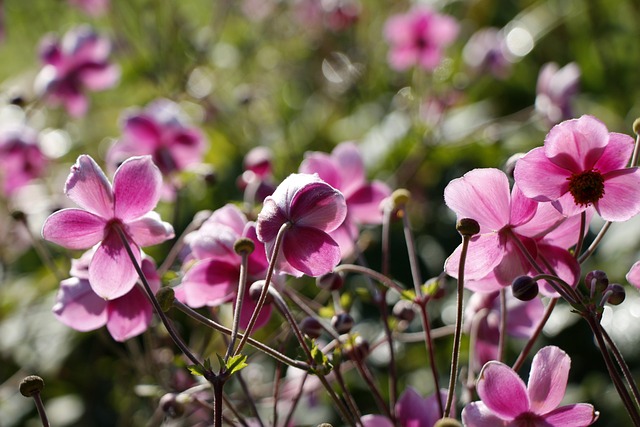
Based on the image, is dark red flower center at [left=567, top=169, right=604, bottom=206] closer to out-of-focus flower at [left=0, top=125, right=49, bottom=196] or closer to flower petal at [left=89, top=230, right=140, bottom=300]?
flower petal at [left=89, top=230, right=140, bottom=300]

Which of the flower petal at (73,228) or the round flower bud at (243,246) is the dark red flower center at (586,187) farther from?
the flower petal at (73,228)

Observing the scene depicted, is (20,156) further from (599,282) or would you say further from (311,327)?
(599,282)

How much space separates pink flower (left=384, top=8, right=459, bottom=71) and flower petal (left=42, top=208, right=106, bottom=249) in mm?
1184

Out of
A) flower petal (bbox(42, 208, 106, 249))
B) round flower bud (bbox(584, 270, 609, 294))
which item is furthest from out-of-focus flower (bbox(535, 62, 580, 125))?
flower petal (bbox(42, 208, 106, 249))

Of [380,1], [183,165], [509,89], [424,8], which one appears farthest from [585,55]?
[183,165]

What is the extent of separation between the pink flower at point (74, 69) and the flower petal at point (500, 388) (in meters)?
1.13

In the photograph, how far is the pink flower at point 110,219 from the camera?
0.68 meters

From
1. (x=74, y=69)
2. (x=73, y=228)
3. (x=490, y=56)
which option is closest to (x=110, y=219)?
(x=73, y=228)

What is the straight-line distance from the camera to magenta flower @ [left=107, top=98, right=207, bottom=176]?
1118 mm

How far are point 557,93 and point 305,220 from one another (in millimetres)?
864

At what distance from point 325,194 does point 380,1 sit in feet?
6.69

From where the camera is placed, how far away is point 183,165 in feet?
3.90

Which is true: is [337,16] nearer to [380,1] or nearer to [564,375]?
[380,1]

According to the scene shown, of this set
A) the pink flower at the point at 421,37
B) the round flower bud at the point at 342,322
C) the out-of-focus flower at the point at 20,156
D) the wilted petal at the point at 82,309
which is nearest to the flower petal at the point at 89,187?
the wilted petal at the point at 82,309
